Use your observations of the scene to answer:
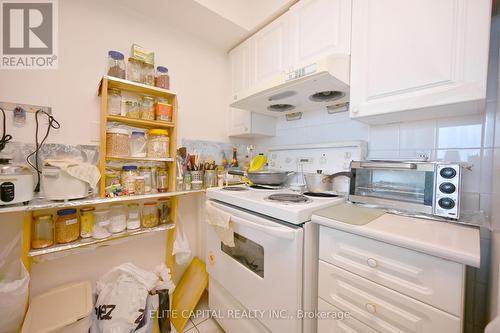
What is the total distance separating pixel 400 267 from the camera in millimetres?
643

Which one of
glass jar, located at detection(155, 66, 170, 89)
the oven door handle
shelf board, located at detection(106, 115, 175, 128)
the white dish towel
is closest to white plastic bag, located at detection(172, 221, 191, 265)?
the white dish towel

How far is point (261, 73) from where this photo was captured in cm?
152

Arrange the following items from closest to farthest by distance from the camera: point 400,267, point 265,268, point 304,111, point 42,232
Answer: point 400,267 < point 265,268 < point 42,232 < point 304,111

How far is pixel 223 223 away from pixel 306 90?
3.10 ft

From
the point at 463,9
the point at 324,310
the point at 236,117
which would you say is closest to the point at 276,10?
the point at 236,117

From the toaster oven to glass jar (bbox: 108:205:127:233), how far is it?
1402 mm

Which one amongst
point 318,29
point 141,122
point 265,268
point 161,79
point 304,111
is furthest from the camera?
point 304,111

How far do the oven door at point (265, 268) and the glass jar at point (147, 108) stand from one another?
0.76 meters

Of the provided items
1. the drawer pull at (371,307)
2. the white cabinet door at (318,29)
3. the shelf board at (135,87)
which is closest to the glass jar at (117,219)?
the shelf board at (135,87)

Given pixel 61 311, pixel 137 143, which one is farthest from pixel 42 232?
pixel 137 143

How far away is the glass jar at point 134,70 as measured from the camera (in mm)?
1282

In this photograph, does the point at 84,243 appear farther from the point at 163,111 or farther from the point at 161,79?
the point at 161,79

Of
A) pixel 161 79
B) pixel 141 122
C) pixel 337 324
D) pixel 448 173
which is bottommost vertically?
pixel 337 324

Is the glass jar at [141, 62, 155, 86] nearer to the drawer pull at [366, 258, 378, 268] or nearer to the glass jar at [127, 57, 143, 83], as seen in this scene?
the glass jar at [127, 57, 143, 83]
